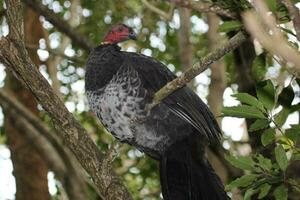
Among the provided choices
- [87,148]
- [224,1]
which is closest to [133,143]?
→ [87,148]

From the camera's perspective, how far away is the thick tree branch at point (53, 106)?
2341 millimetres

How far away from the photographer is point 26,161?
15.9 ft

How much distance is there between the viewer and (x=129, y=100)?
9.51 ft

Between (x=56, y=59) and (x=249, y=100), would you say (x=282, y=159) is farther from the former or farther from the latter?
(x=56, y=59)

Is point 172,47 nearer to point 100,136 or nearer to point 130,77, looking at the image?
point 100,136

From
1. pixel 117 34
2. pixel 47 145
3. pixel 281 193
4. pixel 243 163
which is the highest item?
pixel 117 34

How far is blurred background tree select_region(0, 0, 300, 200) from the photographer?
6.99 feet

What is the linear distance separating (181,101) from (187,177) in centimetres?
40

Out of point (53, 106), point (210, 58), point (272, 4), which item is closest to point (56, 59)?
point (53, 106)

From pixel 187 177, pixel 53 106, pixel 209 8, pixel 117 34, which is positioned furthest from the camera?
pixel 117 34

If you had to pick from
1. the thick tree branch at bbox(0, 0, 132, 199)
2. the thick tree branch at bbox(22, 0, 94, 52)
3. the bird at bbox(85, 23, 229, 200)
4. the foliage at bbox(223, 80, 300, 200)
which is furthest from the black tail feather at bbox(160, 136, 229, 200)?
the thick tree branch at bbox(22, 0, 94, 52)

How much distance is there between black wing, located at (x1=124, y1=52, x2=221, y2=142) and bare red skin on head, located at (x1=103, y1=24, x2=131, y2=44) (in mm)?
274

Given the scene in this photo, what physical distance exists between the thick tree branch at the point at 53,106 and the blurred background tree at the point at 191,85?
147 millimetres

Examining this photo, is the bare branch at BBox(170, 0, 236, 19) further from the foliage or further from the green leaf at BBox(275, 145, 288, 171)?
the green leaf at BBox(275, 145, 288, 171)
